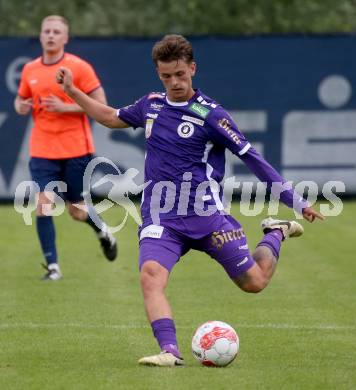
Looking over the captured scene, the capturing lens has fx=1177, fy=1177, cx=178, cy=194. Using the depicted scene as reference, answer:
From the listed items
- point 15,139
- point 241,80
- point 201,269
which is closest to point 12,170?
point 15,139

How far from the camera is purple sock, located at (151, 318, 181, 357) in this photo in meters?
6.90

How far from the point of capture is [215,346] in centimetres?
695

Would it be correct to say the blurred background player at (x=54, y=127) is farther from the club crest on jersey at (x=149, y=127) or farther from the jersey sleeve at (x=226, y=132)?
the jersey sleeve at (x=226, y=132)

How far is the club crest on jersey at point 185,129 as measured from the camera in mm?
7211

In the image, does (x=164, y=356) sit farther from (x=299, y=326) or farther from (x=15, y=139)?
(x=15, y=139)

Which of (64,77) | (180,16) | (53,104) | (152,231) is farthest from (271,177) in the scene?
(180,16)

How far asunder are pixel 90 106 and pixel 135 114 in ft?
1.15

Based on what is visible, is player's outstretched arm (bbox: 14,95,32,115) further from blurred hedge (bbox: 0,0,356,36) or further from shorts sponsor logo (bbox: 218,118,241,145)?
blurred hedge (bbox: 0,0,356,36)

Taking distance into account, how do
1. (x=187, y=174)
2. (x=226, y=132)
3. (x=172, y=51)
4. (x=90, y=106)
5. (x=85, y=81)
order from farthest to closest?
(x=85, y=81), (x=90, y=106), (x=187, y=174), (x=226, y=132), (x=172, y=51)

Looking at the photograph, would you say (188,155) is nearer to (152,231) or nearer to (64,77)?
(152,231)

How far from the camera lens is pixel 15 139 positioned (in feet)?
56.4

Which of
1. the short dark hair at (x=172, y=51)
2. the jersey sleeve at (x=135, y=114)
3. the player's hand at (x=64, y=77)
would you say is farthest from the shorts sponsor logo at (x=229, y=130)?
the player's hand at (x=64, y=77)

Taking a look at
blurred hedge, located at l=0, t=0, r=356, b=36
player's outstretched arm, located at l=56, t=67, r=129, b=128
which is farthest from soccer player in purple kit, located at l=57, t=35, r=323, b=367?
blurred hedge, located at l=0, t=0, r=356, b=36

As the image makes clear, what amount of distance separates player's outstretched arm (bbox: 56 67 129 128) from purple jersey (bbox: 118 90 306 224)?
306mm
